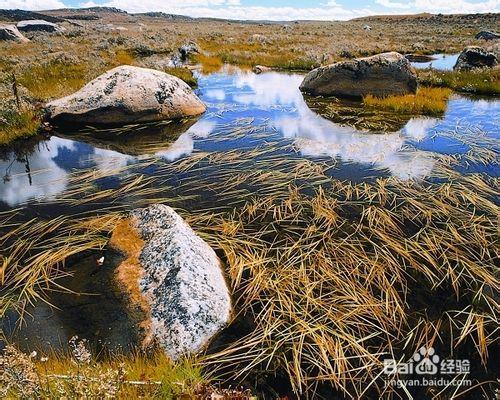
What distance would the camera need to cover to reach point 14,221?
6055 mm

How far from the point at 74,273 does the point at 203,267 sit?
1881mm

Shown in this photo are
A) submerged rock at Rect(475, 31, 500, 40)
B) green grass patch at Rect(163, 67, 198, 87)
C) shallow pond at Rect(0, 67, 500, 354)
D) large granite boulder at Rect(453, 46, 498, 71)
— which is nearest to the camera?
shallow pond at Rect(0, 67, 500, 354)

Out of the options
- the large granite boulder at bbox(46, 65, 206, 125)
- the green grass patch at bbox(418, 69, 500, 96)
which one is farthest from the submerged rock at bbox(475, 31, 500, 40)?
the large granite boulder at bbox(46, 65, 206, 125)

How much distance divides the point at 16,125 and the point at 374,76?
551 inches

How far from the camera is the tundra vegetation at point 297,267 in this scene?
3256 millimetres

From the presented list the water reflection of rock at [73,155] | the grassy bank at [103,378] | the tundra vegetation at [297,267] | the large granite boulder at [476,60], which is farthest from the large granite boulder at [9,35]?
the grassy bank at [103,378]

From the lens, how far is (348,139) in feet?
34.3

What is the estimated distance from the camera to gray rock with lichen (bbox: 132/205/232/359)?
143 inches

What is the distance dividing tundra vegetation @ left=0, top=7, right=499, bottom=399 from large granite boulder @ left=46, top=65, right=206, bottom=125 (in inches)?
153

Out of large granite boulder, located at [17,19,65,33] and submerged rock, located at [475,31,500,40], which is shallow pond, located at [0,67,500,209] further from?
large granite boulder, located at [17,19,65,33]

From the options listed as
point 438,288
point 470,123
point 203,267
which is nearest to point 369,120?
point 470,123

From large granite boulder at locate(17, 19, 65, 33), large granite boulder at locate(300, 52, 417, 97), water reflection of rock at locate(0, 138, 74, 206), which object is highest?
large granite boulder at locate(17, 19, 65, 33)

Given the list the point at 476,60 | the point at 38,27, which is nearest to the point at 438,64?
the point at 476,60

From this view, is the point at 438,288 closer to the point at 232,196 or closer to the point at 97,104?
the point at 232,196
